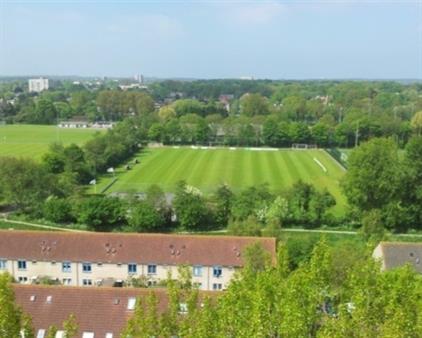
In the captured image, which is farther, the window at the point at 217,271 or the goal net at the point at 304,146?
the goal net at the point at 304,146

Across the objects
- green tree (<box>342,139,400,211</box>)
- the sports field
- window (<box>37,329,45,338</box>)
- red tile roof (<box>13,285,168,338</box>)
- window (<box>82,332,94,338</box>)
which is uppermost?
green tree (<box>342,139,400,211</box>)

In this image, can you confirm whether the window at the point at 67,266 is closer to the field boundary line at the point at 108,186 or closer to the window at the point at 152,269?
the window at the point at 152,269

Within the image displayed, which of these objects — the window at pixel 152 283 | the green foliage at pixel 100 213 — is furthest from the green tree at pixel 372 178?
the window at pixel 152 283

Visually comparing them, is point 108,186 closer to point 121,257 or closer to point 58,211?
point 58,211

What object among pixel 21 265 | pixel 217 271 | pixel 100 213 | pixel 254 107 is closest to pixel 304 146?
pixel 254 107

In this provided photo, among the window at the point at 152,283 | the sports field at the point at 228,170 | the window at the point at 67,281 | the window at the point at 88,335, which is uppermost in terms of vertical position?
the window at the point at 88,335

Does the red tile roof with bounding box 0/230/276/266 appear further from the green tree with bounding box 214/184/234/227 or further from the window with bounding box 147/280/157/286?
the green tree with bounding box 214/184/234/227

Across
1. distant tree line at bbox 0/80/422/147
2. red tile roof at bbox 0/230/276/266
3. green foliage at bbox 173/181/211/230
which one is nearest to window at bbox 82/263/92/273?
red tile roof at bbox 0/230/276/266
